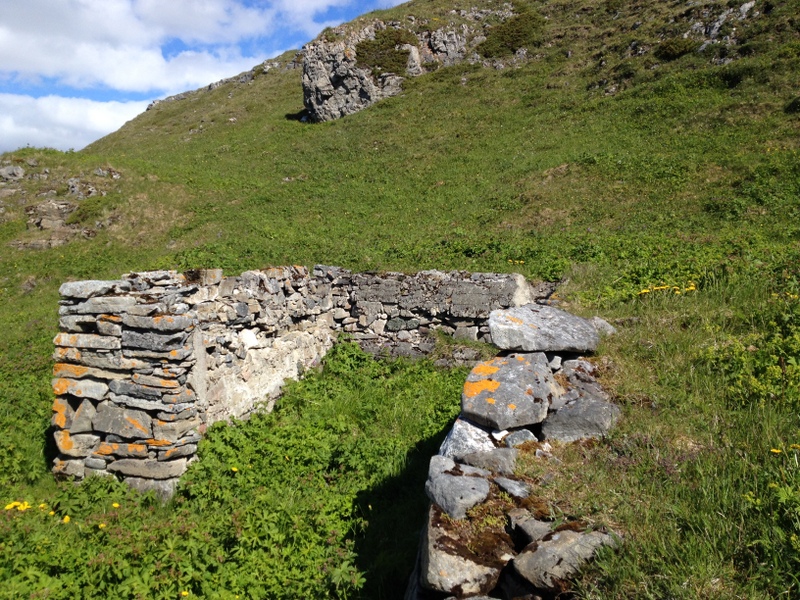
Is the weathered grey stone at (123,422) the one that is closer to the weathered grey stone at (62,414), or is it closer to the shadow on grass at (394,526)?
the weathered grey stone at (62,414)

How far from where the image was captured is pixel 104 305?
5.54 m

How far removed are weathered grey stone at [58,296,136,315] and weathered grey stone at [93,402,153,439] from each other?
1067 millimetres

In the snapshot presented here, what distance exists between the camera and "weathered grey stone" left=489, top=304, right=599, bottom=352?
459cm

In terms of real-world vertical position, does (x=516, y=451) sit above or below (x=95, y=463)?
above

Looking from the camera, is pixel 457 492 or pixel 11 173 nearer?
pixel 457 492

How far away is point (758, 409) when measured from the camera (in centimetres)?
346

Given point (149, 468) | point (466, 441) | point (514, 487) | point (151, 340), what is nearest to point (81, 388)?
point (151, 340)

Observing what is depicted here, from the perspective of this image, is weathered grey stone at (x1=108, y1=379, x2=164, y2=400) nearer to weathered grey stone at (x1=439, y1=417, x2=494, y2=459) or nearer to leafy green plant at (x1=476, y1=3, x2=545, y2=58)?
weathered grey stone at (x1=439, y1=417, x2=494, y2=459)

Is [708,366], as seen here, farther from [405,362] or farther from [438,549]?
[405,362]

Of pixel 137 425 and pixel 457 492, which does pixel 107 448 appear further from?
pixel 457 492

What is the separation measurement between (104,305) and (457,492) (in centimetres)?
459

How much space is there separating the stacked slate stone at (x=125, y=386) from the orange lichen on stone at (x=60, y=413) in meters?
0.01

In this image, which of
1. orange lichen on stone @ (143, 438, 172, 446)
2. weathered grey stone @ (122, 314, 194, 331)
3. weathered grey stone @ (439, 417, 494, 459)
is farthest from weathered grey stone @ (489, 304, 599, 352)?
orange lichen on stone @ (143, 438, 172, 446)

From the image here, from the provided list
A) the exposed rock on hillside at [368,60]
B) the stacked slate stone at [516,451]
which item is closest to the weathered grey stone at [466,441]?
the stacked slate stone at [516,451]
